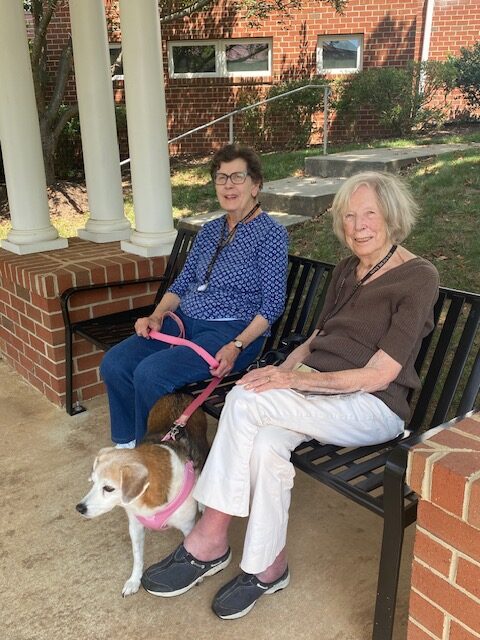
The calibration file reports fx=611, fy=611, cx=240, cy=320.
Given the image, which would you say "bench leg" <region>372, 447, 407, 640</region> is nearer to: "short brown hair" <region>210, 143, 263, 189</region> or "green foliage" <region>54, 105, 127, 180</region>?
"short brown hair" <region>210, 143, 263, 189</region>

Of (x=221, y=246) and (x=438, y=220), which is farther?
(x=438, y=220)

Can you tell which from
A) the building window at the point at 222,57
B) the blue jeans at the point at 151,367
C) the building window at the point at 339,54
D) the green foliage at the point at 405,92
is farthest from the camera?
the building window at the point at 222,57

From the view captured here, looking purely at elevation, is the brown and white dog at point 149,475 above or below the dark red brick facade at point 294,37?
below

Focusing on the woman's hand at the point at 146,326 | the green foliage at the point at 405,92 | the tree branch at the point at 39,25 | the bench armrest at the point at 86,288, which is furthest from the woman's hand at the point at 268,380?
the green foliage at the point at 405,92

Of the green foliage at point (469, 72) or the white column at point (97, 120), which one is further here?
the green foliage at point (469, 72)

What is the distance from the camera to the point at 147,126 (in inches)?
151

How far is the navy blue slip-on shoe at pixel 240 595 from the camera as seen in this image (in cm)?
210

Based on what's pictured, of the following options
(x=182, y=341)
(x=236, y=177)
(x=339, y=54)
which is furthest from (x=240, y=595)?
(x=339, y=54)

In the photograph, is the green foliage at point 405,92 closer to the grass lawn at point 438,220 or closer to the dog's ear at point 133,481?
the grass lawn at point 438,220

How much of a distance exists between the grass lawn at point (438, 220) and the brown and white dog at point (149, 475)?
2.60 m

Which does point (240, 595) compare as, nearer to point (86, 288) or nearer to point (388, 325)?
point (388, 325)

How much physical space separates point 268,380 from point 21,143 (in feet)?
9.36

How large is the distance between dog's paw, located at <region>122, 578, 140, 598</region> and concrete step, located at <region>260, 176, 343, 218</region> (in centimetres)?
469

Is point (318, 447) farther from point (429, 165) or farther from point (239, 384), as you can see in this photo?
point (429, 165)
